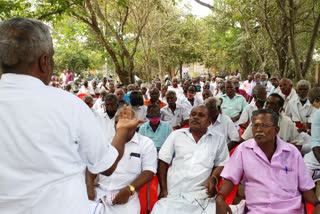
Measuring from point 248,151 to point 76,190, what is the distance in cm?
173

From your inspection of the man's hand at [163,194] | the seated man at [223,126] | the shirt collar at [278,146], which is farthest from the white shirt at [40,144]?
the seated man at [223,126]

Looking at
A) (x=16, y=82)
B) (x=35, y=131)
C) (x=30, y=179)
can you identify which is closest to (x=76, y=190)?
(x=30, y=179)

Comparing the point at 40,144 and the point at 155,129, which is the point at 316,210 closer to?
Result: the point at 40,144

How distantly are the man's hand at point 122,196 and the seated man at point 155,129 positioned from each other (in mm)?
1382

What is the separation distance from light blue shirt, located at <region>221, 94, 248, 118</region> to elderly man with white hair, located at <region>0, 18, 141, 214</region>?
4.76 m

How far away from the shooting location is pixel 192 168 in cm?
288

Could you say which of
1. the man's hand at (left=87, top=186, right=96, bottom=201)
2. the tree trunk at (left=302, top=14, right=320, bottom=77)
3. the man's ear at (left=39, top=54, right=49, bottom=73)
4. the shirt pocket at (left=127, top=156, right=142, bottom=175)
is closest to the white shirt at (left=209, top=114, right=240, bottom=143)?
the shirt pocket at (left=127, top=156, right=142, bottom=175)

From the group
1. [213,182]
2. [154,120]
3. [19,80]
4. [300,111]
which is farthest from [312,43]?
[19,80]

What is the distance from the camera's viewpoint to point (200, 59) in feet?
80.2

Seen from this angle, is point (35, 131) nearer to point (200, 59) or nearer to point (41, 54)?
point (41, 54)

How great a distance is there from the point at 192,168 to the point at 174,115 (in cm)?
274

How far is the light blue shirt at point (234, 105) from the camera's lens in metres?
5.60

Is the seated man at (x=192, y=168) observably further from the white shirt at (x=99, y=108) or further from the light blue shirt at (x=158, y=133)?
the white shirt at (x=99, y=108)

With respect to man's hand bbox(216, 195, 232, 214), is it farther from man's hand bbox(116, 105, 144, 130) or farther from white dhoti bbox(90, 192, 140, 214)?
man's hand bbox(116, 105, 144, 130)
